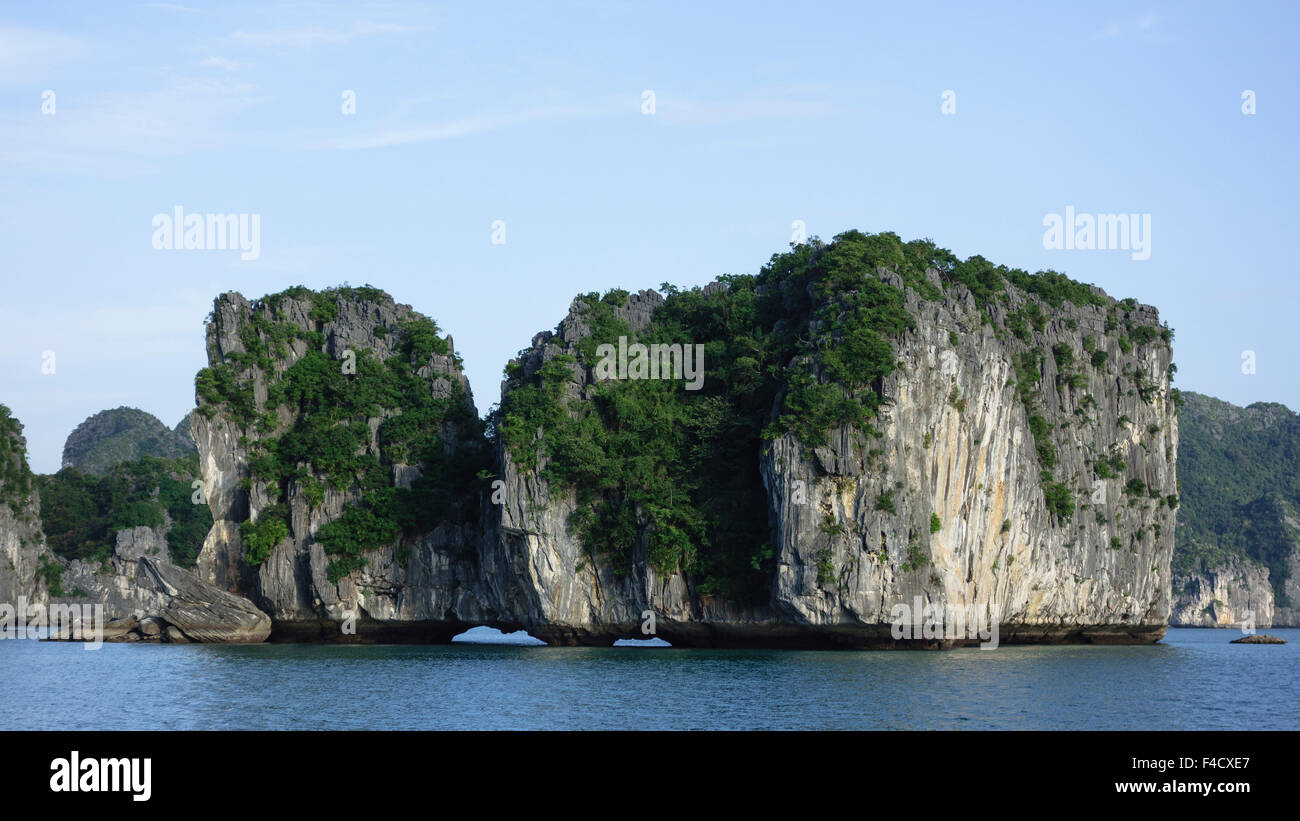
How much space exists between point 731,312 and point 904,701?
2723 centimetres

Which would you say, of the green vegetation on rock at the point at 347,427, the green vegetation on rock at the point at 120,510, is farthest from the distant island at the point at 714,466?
the green vegetation on rock at the point at 120,510

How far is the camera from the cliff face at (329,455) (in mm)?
52906

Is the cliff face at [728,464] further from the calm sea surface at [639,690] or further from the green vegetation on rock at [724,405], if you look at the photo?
the calm sea surface at [639,690]

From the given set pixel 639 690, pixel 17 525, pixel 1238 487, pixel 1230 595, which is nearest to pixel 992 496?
pixel 639 690

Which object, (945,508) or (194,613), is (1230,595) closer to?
(945,508)

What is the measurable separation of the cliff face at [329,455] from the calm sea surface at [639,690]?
522 centimetres

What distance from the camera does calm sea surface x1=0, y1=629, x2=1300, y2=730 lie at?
1057 inches

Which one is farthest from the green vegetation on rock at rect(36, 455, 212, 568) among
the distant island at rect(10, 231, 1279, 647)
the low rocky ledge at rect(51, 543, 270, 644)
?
the low rocky ledge at rect(51, 543, 270, 644)

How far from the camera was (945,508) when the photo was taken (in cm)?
4647

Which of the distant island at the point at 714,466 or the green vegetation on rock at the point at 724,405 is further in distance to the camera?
the green vegetation on rock at the point at 724,405

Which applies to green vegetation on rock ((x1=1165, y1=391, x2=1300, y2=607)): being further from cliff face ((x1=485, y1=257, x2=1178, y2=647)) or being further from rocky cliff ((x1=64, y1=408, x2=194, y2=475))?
rocky cliff ((x1=64, y1=408, x2=194, y2=475))

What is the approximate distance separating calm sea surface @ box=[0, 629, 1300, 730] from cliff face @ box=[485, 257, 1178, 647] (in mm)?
2148

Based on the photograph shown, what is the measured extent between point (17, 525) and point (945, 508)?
59.1m
